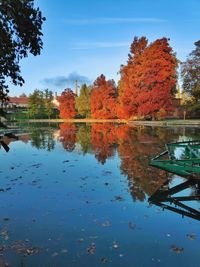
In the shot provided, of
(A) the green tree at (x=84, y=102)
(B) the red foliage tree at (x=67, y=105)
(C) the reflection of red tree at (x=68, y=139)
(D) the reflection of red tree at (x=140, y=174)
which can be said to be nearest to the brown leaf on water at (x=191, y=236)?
(D) the reflection of red tree at (x=140, y=174)

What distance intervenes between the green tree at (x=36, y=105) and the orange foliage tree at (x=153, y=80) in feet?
151

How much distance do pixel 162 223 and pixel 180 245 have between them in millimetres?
1159

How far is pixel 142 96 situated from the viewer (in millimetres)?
49188

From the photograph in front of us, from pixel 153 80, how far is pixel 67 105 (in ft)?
141

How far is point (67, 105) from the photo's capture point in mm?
88062

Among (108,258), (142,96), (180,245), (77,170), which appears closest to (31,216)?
(108,258)

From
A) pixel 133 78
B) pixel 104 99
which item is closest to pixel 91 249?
pixel 133 78

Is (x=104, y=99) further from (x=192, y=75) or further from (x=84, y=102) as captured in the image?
(x=192, y=75)

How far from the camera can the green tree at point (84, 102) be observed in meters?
82.5

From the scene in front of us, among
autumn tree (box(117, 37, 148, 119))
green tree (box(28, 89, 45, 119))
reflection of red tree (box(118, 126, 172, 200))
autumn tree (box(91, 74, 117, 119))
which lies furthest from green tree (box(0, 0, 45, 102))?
green tree (box(28, 89, 45, 119))

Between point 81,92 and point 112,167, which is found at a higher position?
point 81,92

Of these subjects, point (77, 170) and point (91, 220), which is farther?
point (77, 170)

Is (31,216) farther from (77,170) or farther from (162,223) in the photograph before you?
(77,170)

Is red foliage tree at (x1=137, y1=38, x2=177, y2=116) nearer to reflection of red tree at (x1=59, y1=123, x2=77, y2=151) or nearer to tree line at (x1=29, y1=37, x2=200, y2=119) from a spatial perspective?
tree line at (x1=29, y1=37, x2=200, y2=119)
